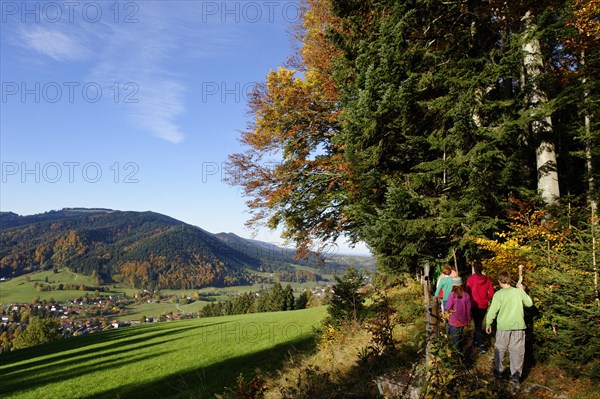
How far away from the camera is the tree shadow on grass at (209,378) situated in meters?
11.7

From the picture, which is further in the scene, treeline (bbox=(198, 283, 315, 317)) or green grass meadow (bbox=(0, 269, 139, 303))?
green grass meadow (bbox=(0, 269, 139, 303))

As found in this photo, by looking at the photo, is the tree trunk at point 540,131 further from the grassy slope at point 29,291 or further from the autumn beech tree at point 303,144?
the grassy slope at point 29,291

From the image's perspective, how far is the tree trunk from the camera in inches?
374

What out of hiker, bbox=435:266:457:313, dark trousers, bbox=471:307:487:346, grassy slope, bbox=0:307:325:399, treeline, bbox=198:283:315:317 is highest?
hiker, bbox=435:266:457:313

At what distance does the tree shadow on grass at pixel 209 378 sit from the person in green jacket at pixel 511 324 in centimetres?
649

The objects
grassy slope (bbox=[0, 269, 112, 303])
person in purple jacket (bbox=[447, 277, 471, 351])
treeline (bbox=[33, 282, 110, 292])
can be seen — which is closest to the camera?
person in purple jacket (bbox=[447, 277, 471, 351])

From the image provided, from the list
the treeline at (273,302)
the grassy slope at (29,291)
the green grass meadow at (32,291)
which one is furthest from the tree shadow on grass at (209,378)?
the grassy slope at (29,291)

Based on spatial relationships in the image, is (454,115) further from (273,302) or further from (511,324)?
(273,302)

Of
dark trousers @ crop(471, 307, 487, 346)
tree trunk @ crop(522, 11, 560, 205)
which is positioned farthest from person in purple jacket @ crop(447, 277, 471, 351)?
Result: tree trunk @ crop(522, 11, 560, 205)

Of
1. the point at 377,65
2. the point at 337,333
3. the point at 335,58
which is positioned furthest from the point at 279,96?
the point at 337,333

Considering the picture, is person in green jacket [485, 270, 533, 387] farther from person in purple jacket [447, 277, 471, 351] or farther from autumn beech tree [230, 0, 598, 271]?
autumn beech tree [230, 0, 598, 271]

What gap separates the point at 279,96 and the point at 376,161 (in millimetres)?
6005

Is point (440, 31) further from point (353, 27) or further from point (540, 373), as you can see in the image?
point (540, 373)

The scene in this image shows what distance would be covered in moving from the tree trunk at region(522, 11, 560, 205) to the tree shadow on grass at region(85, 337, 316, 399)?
8.75m
